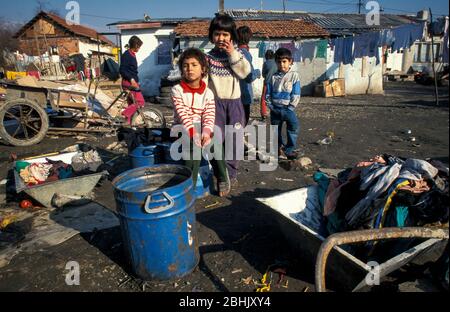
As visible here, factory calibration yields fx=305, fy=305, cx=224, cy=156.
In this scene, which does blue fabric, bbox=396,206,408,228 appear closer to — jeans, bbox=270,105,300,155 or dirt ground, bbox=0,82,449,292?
dirt ground, bbox=0,82,449,292

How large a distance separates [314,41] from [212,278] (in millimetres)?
14182

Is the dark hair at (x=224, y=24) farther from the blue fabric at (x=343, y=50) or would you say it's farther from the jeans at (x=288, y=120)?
the blue fabric at (x=343, y=50)

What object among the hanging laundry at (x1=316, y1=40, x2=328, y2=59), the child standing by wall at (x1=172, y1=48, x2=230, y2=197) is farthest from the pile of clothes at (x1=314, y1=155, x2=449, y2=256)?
the hanging laundry at (x1=316, y1=40, x2=328, y2=59)

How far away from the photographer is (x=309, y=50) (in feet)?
48.1

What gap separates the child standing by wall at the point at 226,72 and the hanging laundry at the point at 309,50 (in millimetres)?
12163

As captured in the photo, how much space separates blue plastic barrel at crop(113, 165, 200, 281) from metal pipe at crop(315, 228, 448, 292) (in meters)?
1.06

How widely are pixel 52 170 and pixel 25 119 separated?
289 cm

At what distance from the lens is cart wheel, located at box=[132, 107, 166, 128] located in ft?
21.9

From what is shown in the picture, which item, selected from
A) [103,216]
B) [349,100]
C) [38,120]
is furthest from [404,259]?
[349,100]

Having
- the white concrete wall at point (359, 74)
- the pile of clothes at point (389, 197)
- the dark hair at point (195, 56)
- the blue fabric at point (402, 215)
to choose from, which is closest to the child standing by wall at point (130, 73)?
the dark hair at point (195, 56)

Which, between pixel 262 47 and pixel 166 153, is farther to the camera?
pixel 262 47

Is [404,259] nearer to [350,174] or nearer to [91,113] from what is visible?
[350,174]

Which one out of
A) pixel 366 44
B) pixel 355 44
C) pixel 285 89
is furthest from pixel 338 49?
pixel 285 89

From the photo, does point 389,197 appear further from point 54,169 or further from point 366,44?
point 366,44
